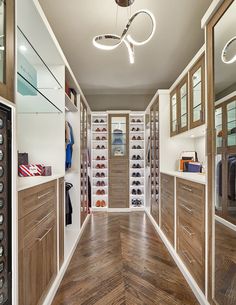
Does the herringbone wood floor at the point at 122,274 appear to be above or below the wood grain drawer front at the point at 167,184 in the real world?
below

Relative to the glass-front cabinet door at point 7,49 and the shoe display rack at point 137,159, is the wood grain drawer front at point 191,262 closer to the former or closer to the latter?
the glass-front cabinet door at point 7,49

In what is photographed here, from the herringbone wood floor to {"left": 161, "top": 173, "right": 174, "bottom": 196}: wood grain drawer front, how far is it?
0.77 m

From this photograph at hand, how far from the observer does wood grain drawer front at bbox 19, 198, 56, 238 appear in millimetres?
1310

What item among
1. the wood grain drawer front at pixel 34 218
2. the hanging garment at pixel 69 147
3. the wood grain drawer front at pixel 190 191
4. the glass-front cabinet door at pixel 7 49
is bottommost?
the wood grain drawer front at pixel 34 218

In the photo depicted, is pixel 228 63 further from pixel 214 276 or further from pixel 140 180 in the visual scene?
pixel 140 180

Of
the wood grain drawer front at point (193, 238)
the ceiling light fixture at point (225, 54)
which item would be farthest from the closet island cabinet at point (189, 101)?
the wood grain drawer front at point (193, 238)

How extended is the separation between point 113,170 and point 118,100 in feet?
5.95

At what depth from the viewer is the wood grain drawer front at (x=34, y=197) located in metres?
1.29

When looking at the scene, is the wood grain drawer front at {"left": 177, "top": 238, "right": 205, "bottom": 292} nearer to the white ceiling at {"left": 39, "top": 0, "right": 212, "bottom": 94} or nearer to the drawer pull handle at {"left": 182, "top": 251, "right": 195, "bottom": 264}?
the drawer pull handle at {"left": 182, "top": 251, "right": 195, "bottom": 264}

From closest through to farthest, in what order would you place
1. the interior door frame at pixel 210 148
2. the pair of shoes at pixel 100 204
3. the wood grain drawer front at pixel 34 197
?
the wood grain drawer front at pixel 34 197
the interior door frame at pixel 210 148
the pair of shoes at pixel 100 204

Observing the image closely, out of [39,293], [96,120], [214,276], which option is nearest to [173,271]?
[214,276]

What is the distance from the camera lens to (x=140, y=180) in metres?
5.29

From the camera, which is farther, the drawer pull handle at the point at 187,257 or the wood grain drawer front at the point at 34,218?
the drawer pull handle at the point at 187,257

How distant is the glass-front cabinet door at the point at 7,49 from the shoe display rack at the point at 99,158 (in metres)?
4.11
